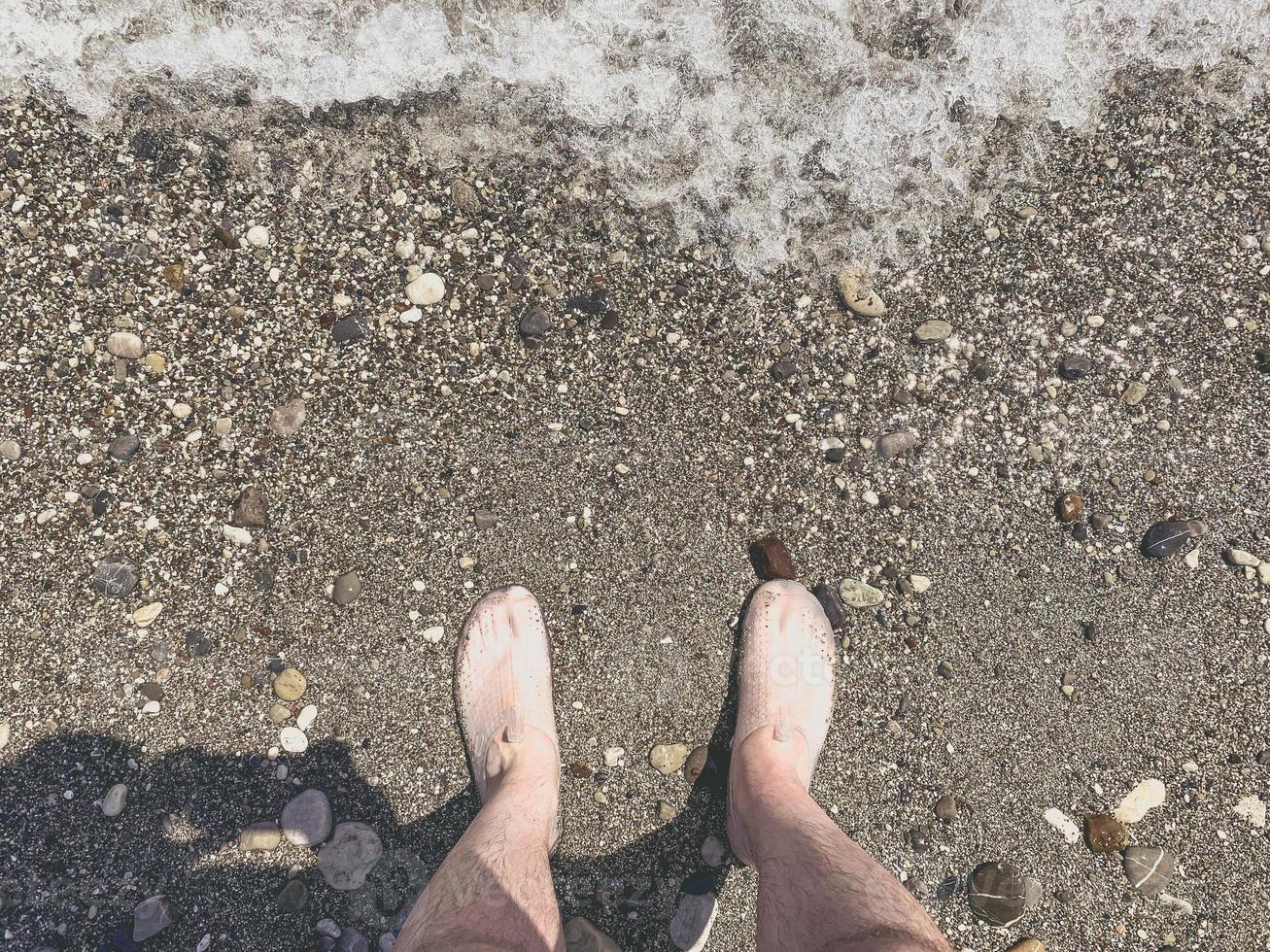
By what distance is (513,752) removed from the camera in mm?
2270

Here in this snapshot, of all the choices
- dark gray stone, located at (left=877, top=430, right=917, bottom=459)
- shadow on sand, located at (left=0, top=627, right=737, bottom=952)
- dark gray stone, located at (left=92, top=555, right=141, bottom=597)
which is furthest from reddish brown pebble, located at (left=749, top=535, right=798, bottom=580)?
dark gray stone, located at (left=92, top=555, right=141, bottom=597)

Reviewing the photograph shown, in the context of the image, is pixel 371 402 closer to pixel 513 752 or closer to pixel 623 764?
pixel 513 752

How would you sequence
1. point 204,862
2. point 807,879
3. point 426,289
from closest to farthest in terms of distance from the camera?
point 807,879, point 204,862, point 426,289

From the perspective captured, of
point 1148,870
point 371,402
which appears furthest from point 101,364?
point 1148,870

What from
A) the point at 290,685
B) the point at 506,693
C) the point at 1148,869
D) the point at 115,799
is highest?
the point at 506,693

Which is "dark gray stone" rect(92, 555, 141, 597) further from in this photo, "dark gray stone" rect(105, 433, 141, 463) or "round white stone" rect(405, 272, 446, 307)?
"round white stone" rect(405, 272, 446, 307)

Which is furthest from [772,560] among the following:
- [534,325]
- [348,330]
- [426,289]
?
[348,330]

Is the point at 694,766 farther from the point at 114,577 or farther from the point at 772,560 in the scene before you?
the point at 114,577

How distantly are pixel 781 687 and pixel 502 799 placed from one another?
95cm

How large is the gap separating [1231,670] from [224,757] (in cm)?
337

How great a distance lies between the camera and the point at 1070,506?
2418 millimetres

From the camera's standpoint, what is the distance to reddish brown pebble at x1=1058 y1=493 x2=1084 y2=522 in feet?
7.93

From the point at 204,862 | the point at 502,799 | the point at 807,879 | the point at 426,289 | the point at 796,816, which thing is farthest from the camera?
the point at 426,289

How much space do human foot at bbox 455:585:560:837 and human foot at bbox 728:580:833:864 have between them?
2.04 feet
